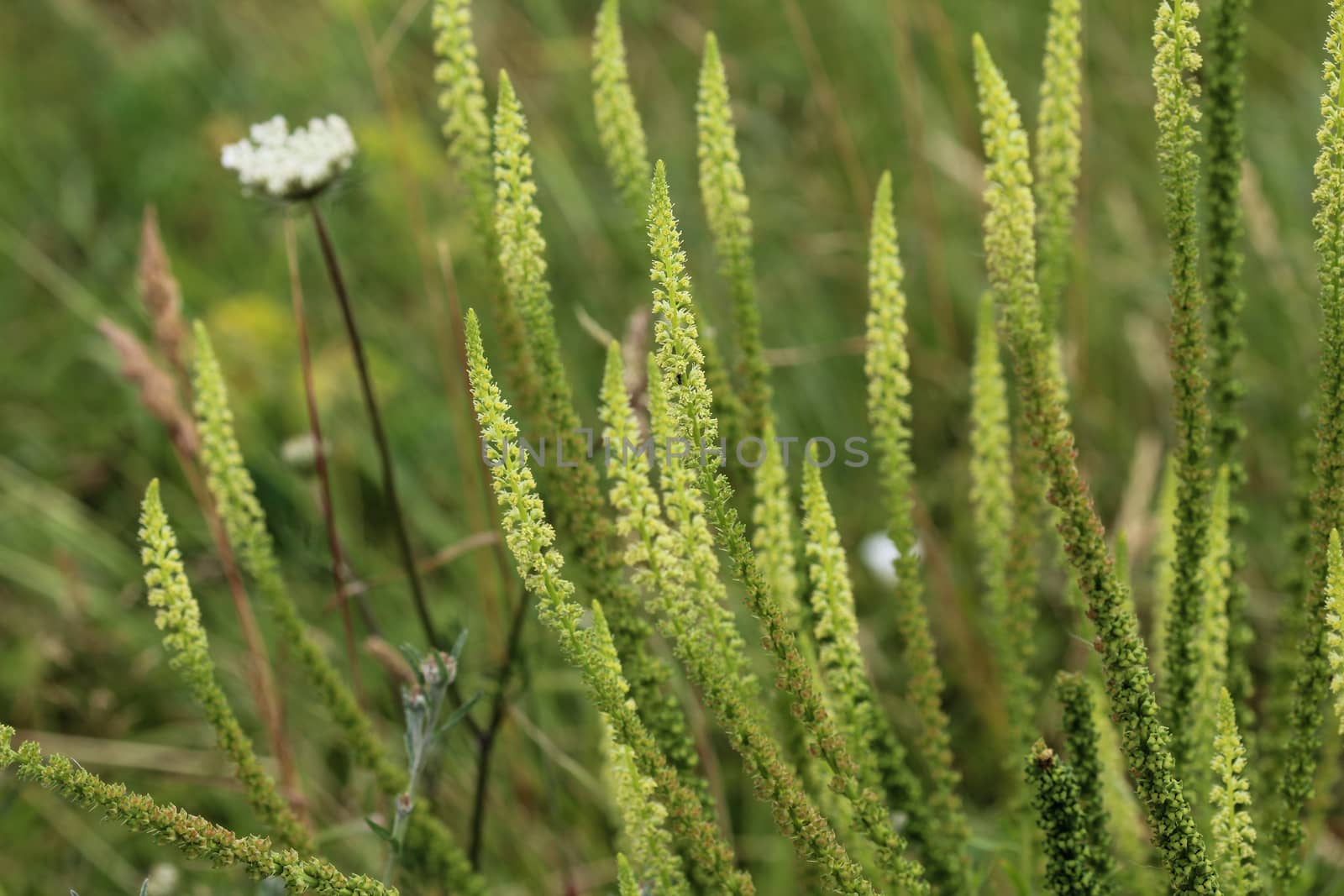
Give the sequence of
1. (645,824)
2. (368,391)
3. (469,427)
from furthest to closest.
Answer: (469,427), (368,391), (645,824)

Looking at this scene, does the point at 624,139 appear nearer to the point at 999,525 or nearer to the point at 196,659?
the point at 999,525

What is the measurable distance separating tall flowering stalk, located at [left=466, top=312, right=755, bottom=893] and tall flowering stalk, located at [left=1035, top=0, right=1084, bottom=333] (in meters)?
0.93

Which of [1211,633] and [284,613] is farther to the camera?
[284,613]

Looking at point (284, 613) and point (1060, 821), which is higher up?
point (284, 613)

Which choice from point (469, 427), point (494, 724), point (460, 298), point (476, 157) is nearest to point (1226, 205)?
point (476, 157)

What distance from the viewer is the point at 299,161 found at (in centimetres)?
234

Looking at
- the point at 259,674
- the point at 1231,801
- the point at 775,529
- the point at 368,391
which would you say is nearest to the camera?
the point at 1231,801

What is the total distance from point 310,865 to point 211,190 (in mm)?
3959

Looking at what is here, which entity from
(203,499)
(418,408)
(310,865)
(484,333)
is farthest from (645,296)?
(310,865)

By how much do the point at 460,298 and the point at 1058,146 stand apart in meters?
2.73

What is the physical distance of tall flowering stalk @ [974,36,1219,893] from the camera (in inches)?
58.4

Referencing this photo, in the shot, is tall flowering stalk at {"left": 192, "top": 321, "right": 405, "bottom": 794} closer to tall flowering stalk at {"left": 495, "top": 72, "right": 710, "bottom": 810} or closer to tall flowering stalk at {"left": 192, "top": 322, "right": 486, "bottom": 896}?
tall flowering stalk at {"left": 192, "top": 322, "right": 486, "bottom": 896}

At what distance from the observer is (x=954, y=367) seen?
3.85 metres

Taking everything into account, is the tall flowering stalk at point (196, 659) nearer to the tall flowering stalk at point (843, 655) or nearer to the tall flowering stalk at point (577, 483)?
the tall flowering stalk at point (577, 483)
